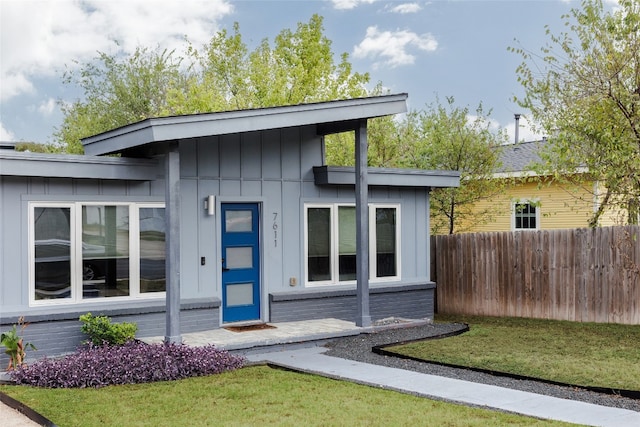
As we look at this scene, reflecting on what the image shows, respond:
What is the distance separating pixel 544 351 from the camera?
916cm

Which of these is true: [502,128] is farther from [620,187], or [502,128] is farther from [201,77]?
[201,77]

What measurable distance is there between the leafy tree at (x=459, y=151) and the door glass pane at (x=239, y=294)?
24.9ft

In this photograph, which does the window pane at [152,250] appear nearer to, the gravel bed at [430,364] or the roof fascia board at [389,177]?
the gravel bed at [430,364]

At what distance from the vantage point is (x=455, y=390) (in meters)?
7.01

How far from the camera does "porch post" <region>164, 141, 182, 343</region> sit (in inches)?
341

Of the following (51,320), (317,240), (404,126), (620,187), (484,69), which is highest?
(484,69)

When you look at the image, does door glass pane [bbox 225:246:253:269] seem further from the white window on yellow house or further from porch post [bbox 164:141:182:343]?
the white window on yellow house

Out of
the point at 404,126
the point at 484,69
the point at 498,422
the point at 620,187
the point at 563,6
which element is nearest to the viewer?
the point at 498,422

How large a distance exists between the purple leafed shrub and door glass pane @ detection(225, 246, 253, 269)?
2.27m

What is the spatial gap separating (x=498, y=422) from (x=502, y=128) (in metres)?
12.3

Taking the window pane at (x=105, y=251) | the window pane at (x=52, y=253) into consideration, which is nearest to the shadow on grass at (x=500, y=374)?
the window pane at (x=105, y=251)

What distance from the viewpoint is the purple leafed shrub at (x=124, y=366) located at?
7387 millimetres

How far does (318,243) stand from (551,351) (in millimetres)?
3963

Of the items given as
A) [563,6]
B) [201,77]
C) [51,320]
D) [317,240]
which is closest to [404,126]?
[563,6]
